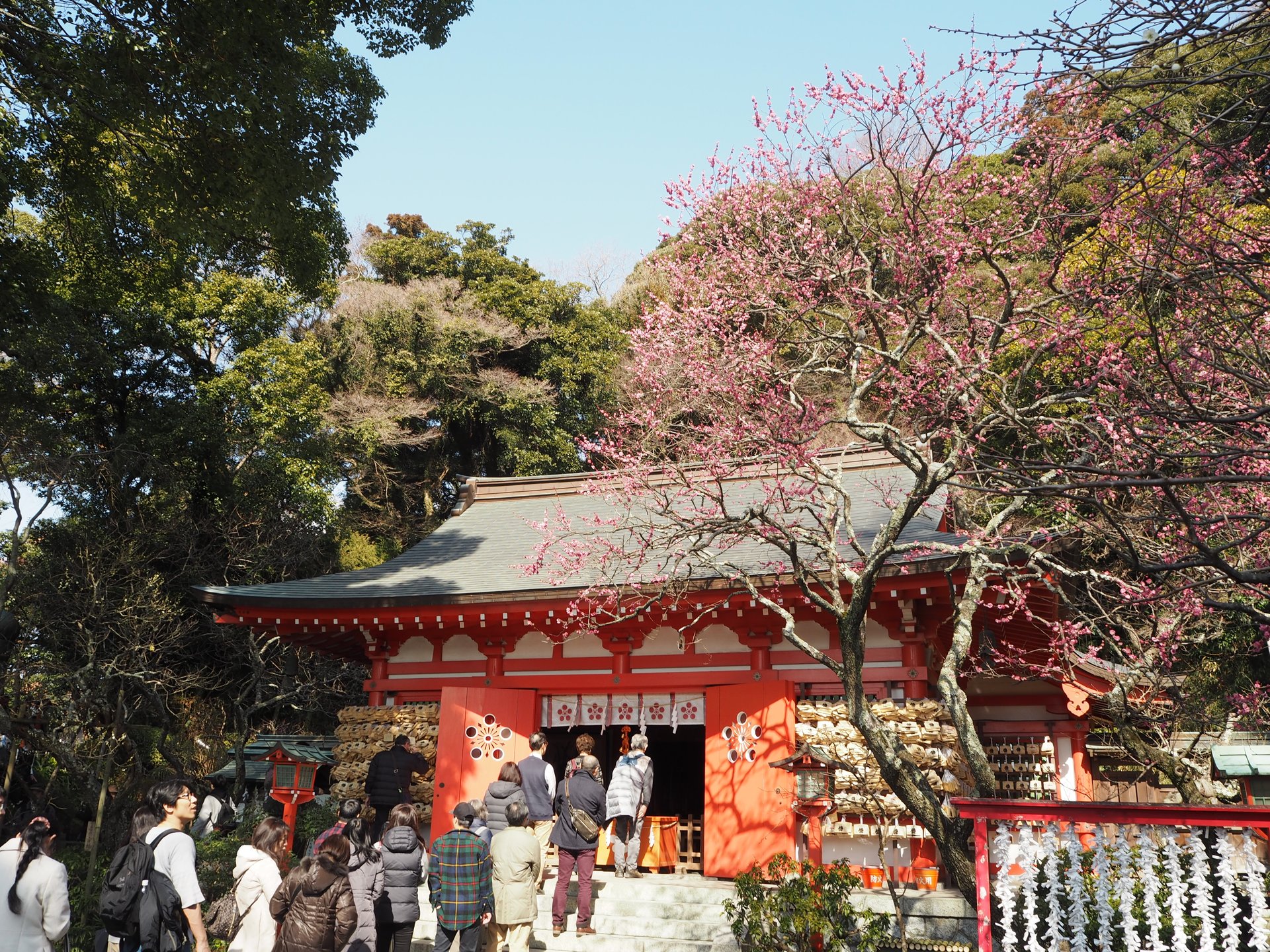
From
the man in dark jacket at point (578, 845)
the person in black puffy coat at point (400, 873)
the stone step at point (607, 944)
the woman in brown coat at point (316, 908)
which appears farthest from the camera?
the man in dark jacket at point (578, 845)

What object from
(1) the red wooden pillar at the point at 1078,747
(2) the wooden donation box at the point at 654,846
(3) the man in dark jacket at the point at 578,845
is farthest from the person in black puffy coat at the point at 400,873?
(1) the red wooden pillar at the point at 1078,747

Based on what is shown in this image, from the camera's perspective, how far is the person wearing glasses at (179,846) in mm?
4723

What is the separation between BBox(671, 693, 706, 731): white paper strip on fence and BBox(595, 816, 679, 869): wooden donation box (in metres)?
1.17

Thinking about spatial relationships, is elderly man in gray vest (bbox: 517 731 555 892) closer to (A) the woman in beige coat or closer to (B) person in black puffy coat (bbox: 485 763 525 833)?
(B) person in black puffy coat (bbox: 485 763 525 833)

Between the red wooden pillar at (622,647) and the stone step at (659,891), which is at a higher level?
the red wooden pillar at (622,647)

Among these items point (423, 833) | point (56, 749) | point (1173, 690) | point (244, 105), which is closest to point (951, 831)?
point (1173, 690)

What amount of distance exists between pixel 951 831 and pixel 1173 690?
4.48 meters

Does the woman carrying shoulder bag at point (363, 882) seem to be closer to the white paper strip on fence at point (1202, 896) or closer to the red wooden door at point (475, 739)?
Answer: the white paper strip on fence at point (1202, 896)

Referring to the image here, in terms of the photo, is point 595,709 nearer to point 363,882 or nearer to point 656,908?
point 656,908

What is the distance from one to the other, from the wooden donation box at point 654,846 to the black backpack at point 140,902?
6.30m

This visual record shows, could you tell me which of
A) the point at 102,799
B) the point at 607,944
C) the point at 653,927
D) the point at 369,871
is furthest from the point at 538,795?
the point at 102,799

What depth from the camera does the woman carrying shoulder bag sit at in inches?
217

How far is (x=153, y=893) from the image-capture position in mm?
4754

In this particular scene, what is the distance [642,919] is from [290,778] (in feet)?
13.9
